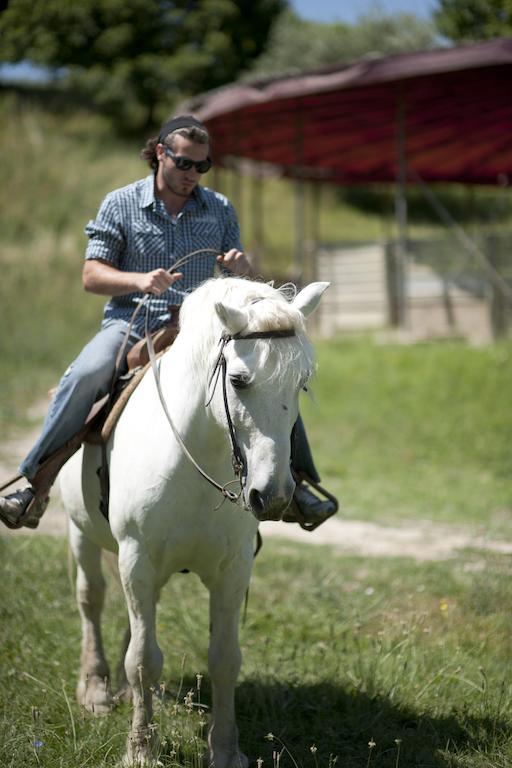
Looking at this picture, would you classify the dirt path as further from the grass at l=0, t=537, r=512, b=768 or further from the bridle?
the bridle

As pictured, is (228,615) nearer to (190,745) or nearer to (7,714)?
(190,745)

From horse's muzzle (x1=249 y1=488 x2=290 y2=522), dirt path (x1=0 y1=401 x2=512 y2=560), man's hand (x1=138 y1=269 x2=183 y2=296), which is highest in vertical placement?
man's hand (x1=138 y1=269 x2=183 y2=296)

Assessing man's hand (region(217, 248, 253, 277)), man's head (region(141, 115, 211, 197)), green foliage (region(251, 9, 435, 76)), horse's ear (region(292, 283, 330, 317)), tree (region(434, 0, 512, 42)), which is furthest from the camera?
green foliage (region(251, 9, 435, 76))

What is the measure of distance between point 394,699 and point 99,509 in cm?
156

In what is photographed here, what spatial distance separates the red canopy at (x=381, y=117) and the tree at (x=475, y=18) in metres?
0.69

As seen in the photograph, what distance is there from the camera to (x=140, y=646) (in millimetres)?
3258

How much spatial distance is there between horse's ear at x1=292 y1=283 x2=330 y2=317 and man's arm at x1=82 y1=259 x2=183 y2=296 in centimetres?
59

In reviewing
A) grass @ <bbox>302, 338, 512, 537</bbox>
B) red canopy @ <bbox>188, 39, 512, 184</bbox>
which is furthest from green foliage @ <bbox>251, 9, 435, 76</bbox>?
grass @ <bbox>302, 338, 512, 537</bbox>

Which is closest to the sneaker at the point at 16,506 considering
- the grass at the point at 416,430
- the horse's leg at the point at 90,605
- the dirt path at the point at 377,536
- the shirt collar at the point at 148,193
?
the horse's leg at the point at 90,605

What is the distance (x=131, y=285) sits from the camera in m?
3.46

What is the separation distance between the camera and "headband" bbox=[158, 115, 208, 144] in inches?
144

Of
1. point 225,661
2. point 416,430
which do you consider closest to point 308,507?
point 225,661

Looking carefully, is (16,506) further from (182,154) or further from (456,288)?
(456,288)

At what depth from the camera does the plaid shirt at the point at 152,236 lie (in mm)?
3742
